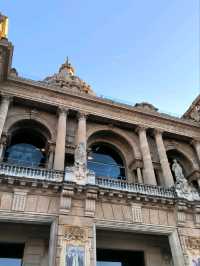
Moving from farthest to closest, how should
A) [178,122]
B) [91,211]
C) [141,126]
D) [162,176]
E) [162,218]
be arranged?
[178,122], [141,126], [162,176], [162,218], [91,211]

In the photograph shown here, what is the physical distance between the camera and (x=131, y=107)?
72.3 ft

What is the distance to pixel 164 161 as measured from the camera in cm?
1927

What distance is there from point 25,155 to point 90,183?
700 cm

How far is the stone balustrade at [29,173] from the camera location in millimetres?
13070

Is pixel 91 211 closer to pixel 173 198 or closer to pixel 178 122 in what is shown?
pixel 173 198

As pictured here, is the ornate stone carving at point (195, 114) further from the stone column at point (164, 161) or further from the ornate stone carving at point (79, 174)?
the ornate stone carving at point (79, 174)

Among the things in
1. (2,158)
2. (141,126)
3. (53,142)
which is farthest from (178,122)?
(2,158)

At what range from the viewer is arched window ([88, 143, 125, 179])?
19.8 meters

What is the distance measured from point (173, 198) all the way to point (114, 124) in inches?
329

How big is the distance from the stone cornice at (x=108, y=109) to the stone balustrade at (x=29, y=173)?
23.2 feet

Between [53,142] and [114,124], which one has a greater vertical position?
[114,124]

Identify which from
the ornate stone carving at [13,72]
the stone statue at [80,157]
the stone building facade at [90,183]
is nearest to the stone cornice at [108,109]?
the stone building facade at [90,183]

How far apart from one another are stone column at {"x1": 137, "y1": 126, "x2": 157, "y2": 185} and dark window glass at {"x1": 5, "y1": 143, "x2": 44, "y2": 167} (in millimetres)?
7343

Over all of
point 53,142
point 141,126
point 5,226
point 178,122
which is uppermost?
point 178,122
